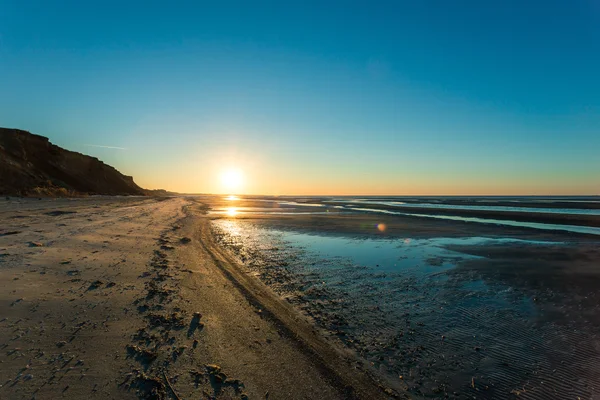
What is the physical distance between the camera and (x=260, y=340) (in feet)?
18.7

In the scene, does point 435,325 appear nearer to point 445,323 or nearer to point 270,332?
point 445,323

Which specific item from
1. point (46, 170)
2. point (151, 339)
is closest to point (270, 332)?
point (151, 339)

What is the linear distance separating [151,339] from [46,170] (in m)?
78.6

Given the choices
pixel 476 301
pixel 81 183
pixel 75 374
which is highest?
pixel 81 183

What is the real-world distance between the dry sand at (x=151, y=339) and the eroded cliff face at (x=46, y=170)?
47347 millimetres

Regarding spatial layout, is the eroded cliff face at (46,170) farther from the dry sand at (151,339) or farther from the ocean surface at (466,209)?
the dry sand at (151,339)

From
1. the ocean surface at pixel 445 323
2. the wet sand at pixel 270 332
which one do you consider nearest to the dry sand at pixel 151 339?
the wet sand at pixel 270 332

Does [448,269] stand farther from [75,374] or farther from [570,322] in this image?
[75,374]

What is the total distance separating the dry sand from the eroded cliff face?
1864 inches

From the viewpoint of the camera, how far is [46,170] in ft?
206

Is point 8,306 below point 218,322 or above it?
above

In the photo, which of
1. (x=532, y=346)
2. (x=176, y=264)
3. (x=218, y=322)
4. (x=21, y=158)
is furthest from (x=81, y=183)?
(x=532, y=346)

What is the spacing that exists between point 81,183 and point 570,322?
8883cm

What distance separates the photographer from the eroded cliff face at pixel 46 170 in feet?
146
